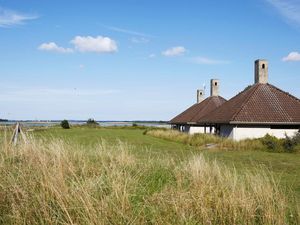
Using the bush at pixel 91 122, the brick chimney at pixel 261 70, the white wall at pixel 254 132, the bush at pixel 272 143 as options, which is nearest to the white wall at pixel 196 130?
the brick chimney at pixel 261 70

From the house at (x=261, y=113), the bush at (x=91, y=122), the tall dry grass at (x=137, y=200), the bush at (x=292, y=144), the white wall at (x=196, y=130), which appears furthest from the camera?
the bush at (x=91, y=122)

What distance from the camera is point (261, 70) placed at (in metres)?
36.6

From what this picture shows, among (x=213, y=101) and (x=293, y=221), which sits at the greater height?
(x=213, y=101)

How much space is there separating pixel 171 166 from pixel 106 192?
135 inches

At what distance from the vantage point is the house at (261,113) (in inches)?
1273

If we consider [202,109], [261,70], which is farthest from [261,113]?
[202,109]

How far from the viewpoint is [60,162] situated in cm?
934

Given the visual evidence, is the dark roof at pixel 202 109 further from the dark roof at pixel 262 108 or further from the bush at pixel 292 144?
the bush at pixel 292 144

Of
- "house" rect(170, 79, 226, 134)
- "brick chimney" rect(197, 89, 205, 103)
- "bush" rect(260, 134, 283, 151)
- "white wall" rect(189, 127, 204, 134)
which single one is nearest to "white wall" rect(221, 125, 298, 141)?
"bush" rect(260, 134, 283, 151)

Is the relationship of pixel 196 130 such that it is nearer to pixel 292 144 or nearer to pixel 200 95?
pixel 200 95

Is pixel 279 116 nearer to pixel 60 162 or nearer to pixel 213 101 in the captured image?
pixel 213 101

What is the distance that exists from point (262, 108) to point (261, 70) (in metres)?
4.26

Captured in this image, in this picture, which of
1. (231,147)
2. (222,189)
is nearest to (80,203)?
(222,189)

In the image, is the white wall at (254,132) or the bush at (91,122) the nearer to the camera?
the white wall at (254,132)
